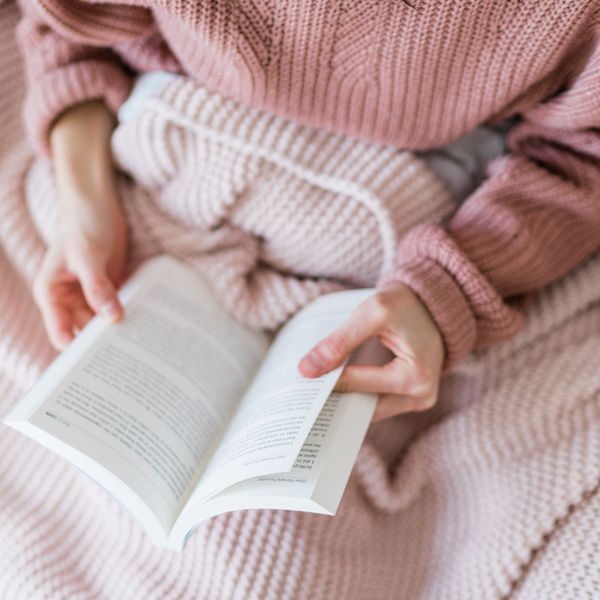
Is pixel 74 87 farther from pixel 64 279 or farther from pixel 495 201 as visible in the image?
pixel 495 201

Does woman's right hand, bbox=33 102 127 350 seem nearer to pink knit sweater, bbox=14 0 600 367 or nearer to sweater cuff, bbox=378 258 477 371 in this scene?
pink knit sweater, bbox=14 0 600 367

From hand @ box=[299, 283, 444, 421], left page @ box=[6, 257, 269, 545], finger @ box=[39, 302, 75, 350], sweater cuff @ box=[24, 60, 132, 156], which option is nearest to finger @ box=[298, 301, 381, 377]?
hand @ box=[299, 283, 444, 421]

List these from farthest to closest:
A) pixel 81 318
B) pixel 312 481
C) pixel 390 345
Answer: pixel 81 318 → pixel 390 345 → pixel 312 481

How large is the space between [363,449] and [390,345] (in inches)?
6.2

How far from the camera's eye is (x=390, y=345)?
640 millimetres

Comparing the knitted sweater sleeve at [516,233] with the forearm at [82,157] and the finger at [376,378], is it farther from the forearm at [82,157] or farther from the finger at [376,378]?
the forearm at [82,157]

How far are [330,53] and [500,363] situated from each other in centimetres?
41

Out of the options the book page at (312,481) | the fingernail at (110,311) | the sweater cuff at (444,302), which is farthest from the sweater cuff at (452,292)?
the fingernail at (110,311)

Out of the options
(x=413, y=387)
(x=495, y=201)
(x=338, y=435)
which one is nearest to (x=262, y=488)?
(x=338, y=435)

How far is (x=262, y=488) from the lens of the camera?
0.53m

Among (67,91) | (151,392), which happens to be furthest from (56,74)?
(151,392)

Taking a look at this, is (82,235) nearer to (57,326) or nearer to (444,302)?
(57,326)

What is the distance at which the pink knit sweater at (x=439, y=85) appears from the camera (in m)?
0.62

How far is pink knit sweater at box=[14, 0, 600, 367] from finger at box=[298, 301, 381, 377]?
0.07 m
